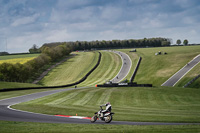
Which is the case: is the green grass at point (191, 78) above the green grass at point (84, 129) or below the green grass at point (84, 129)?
below

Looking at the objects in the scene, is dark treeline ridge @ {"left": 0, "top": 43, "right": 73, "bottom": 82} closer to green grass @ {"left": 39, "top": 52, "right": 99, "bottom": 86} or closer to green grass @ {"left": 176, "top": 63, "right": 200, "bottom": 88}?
green grass @ {"left": 39, "top": 52, "right": 99, "bottom": 86}

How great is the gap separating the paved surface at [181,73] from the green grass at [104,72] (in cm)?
2932

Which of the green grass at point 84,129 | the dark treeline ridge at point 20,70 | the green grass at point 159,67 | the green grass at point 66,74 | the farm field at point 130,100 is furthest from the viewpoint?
the green grass at point 66,74

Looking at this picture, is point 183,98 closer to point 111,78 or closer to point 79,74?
point 111,78

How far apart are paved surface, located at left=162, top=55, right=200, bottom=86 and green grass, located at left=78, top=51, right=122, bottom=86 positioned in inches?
1154

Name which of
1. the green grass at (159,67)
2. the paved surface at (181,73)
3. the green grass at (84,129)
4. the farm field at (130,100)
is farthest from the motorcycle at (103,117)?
the green grass at (159,67)

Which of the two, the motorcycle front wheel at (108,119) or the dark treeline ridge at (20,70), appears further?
the dark treeline ridge at (20,70)

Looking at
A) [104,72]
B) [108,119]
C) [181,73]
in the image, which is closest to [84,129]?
[108,119]

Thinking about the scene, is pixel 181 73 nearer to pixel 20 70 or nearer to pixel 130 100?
pixel 130 100

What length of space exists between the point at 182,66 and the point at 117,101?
227 feet

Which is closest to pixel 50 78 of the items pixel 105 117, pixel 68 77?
pixel 68 77

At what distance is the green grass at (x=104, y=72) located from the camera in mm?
108713

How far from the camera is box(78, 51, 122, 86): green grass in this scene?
10871 centimetres

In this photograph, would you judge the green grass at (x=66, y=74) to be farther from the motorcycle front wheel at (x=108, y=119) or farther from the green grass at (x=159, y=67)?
the motorcycle front wheel at (x=108, y=119)
